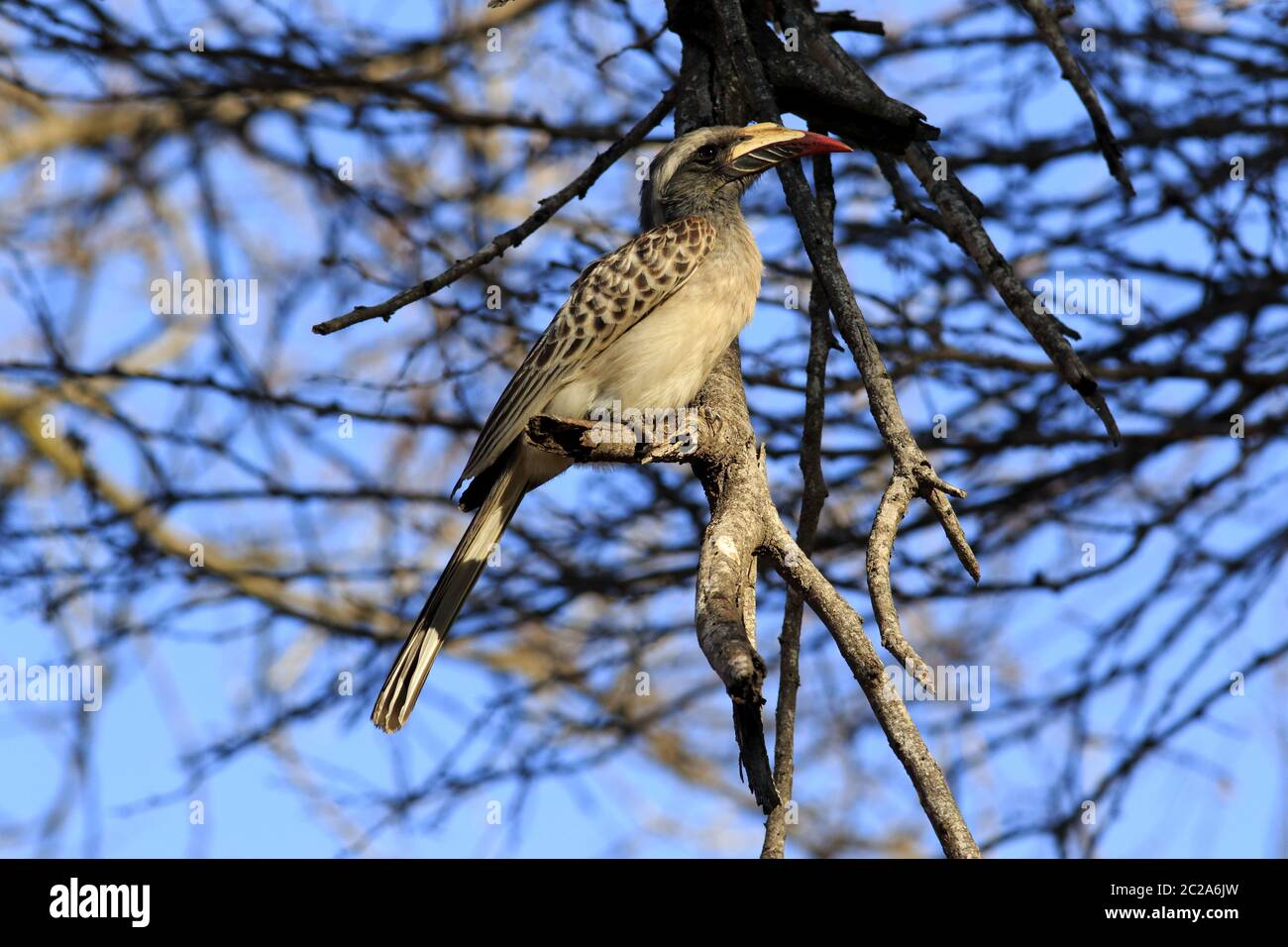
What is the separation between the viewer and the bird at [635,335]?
452cm

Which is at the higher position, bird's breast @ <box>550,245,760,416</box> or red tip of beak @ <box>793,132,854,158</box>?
red tip of beak @ <box>793,132,854,158</box>

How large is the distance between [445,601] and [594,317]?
112 centimetres

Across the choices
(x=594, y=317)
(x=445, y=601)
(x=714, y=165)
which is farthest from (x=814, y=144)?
(x=445, y=601)

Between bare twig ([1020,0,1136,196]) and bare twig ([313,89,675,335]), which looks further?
bare twig ([1020,0,1136,196])

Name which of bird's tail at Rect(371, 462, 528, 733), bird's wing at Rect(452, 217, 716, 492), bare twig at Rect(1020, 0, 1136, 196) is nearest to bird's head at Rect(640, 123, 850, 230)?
bird's wing at Rect(452, 217, 716, 492)

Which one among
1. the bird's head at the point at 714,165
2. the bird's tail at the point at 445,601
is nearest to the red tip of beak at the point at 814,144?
the bird's head at the point at 714,165

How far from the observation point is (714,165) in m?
5.05

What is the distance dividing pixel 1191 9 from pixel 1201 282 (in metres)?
1.33

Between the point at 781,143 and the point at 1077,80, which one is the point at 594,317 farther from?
the point at 1077,80

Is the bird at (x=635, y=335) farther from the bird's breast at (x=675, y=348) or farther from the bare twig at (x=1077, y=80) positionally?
the bare twig at (x=1077, y=80)

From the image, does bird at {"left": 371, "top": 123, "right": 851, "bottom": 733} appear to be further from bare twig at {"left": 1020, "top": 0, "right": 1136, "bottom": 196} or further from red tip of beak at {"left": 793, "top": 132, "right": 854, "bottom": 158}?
bare twig at {"left": 1020, "top": 0, "right": 1136, "bottom": 196}

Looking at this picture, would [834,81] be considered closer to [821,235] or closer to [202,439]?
[821,235]

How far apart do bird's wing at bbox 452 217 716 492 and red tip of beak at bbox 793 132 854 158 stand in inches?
24.3

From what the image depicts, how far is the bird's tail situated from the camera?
427cm
